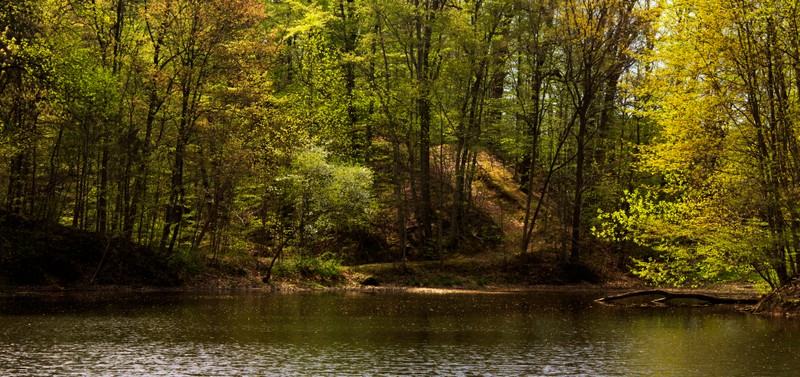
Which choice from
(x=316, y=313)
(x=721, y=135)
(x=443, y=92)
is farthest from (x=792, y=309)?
(x=443, y=92)

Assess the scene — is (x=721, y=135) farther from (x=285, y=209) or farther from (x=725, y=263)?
(x=285, y=209)

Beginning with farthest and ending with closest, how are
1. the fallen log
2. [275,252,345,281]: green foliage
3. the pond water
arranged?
[275,252,345,281]: green foliage < the fallen log < the pond water

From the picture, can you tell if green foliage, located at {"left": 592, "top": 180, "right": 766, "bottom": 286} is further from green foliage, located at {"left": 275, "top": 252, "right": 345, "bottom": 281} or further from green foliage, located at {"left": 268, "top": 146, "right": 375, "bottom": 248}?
green foliage, located at {"left": 275, "top": 252, "right": 345, "bottom": 281}

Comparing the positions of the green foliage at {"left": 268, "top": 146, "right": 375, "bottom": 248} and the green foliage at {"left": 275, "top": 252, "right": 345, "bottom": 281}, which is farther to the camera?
the green foliage at {"left": 275, "top": 252, "right": 345, "bottom": 281}

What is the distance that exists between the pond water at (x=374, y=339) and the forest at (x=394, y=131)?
16.1 feet

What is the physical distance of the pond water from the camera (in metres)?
14.5

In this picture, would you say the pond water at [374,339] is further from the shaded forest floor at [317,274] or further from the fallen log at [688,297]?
the shaded forest floor at [317,274]

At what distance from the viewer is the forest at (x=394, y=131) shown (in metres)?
25.8

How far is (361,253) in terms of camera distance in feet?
147

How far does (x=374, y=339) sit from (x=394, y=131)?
25305 mm

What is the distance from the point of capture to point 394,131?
43.1 m

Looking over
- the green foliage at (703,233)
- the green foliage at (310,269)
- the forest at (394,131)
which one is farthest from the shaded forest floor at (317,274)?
the green foliage at (703,233)

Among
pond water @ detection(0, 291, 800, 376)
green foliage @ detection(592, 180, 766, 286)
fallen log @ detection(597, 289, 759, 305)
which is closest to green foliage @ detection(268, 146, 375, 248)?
pond water @ detection(0, 291, 800, 376)

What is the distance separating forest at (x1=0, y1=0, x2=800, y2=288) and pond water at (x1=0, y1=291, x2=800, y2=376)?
193 inches
